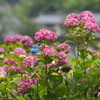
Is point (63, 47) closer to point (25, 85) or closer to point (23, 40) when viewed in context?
point (25, 85)

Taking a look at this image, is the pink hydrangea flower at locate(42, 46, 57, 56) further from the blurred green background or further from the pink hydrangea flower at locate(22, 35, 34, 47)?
the blurred green background

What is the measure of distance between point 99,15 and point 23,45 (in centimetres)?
3219

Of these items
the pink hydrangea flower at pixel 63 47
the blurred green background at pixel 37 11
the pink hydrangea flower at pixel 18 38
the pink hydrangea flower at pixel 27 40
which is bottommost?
the pink hydrangea flower at pixel 63 47

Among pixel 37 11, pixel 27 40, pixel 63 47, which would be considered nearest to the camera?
pixel 63 47

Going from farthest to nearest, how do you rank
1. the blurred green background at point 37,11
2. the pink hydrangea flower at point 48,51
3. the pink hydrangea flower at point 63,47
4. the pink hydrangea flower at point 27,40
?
the blurred green background at point 37,11, the pink hydrangea flower at point 27,40, the pink hydrangea flower at point 63,47, the pink hydrangea flower at point 48,51

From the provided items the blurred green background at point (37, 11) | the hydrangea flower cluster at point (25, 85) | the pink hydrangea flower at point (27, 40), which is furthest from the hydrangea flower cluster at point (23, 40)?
the blurred green background at point (37, 11)

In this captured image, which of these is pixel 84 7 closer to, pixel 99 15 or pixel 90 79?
pixel 99 15

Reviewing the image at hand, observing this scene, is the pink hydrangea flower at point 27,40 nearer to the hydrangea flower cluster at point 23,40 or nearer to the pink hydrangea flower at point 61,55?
the hydrangea flower cluster at point 23,40

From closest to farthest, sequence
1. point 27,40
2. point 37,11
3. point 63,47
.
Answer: point 63,47, point 27,40, point 37,11

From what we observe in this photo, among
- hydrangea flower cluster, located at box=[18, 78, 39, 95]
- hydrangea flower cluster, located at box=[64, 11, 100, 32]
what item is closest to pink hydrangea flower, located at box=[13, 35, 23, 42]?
hydrangea flower cluster, located at box=[64, 11, 100, 32]

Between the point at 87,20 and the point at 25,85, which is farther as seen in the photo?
the point at 87,20

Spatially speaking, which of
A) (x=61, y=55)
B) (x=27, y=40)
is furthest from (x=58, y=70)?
(x=27, y=40)

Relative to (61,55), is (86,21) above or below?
above

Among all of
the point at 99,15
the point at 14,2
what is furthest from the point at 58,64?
the point at 14,2
